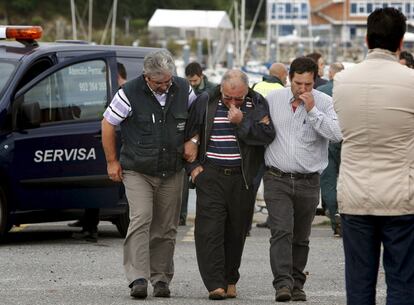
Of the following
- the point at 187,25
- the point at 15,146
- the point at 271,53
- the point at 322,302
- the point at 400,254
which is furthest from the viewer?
the point at 271,53

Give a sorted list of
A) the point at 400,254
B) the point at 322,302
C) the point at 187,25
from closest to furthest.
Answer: the point at 400,254
the point at 322,302
the point at 187,25

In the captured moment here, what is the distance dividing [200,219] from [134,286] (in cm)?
65

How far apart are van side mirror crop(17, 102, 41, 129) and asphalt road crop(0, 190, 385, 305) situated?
1.08 metres

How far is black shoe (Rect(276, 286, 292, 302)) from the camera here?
33.5ft

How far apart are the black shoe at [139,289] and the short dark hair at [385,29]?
3328 millimetres

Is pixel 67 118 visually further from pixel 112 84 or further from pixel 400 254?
pixel 400 254

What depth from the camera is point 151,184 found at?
10625 millimetres

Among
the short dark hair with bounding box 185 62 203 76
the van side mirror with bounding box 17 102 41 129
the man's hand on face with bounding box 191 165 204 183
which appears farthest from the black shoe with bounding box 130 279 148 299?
the short dark hair with bounding box 185 62 203 76

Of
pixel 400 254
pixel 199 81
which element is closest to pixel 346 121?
pixel 400 254

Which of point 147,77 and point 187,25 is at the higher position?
point 147,77

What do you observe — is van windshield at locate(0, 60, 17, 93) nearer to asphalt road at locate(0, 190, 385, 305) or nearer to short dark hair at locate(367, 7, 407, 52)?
asphalt road at locate(0, 190, 385, 305)

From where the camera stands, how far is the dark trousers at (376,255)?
758 cm

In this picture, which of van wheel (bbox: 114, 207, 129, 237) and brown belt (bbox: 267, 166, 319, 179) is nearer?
brown belt (bbox: 267, 166, 319, 179)

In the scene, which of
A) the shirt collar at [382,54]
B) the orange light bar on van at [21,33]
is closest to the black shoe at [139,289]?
the shirt collar at [382,54]
